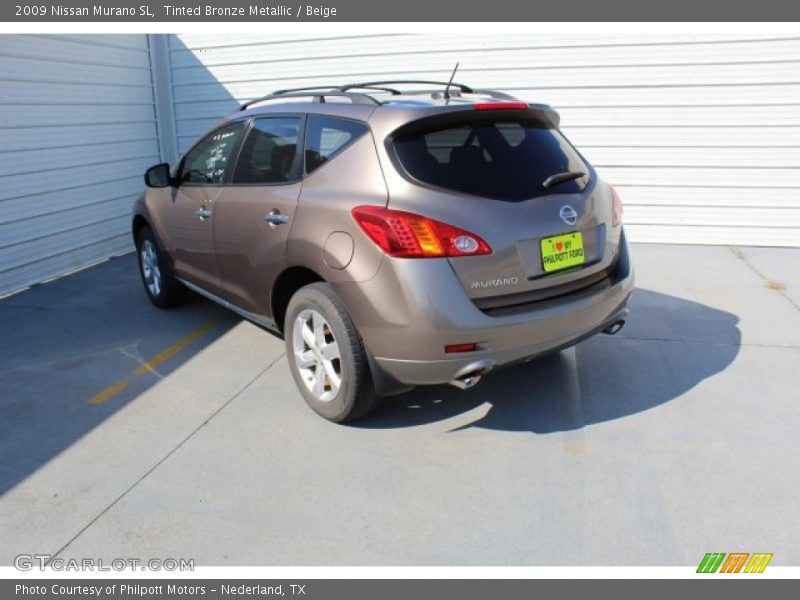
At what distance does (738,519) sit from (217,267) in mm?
3321

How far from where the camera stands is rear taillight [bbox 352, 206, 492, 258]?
2781 millimetres

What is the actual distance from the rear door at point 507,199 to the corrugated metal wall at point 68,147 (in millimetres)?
5127

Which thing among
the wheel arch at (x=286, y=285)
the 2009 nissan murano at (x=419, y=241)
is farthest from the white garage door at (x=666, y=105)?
the wheel arch at (x=286, y=285)

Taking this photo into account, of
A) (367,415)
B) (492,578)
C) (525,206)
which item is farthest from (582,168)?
(492,578)

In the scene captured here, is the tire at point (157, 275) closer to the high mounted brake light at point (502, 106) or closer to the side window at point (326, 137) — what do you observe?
the side window at point (326, 137)

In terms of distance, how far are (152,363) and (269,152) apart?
1.70 m

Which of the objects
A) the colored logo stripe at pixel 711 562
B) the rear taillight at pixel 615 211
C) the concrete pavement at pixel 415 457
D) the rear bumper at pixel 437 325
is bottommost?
the concrete pavement at pixel 415 457

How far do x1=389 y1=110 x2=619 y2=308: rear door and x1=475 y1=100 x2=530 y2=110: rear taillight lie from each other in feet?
0.10

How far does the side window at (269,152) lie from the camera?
3.65m

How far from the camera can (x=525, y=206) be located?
296 centimetres

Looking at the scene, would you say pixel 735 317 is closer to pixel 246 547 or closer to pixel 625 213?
pixel 625 213

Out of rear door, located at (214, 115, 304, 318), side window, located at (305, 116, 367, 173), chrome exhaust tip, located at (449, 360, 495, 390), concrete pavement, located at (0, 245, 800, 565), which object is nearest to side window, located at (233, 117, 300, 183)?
rear door, located at (214, 115, 304, 318)

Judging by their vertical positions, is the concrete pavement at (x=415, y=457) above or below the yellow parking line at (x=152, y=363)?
above

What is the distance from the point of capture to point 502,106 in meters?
3.20
